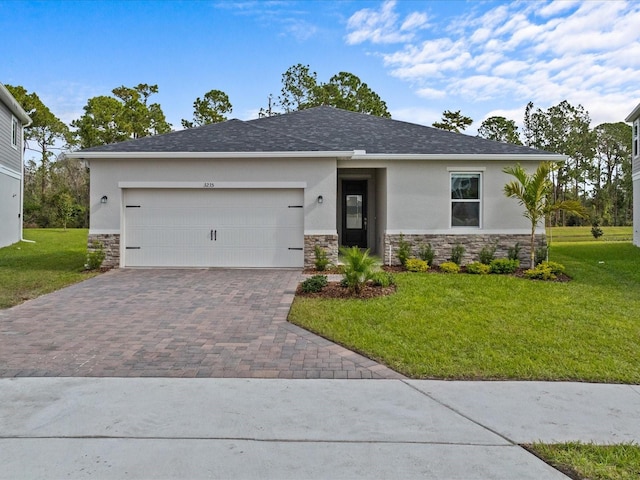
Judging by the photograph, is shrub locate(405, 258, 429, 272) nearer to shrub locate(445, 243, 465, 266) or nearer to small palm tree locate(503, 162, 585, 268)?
shrub locate(445, 243, 465, 266)

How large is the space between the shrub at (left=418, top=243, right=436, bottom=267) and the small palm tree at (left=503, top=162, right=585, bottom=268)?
8.05 ft

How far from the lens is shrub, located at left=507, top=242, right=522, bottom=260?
12592 mm

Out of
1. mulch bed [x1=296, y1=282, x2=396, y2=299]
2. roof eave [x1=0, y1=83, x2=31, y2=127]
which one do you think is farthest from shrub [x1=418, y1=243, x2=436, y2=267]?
roof eave [x1=0, y1=83, x2=31, y2=127]

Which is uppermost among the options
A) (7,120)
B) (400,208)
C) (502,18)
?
(502,18)

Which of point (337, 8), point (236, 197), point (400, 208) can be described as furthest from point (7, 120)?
point (400, 208)

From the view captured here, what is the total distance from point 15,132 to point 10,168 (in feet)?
6.98

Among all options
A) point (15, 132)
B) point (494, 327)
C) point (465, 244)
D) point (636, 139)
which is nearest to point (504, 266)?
point (465, 244)

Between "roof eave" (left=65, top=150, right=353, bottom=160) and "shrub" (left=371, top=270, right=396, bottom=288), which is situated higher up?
"roof eave" (left=65, top=150, right=353, bottom=160)

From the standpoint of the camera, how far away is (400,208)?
12.8 m

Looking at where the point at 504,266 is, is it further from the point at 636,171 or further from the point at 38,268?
the point at 38,268

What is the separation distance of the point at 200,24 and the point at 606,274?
529 inches

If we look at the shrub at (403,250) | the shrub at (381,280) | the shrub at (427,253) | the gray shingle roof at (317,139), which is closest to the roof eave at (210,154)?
the gray shingle roof at (317,139)

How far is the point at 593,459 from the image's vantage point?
9.69ft

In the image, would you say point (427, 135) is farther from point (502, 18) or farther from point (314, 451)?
point (314, 451)
